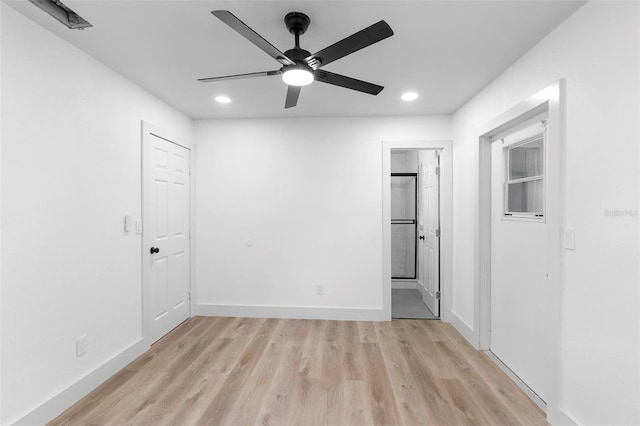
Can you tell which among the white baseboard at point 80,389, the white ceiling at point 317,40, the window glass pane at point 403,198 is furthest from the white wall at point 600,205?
the window glass pane at point 403,198

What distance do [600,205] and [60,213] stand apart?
10.7 feet

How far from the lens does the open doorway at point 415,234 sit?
12.9 feet

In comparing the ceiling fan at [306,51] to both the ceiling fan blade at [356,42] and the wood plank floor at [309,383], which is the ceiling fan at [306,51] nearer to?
the ceiling fan blade at [356,42]

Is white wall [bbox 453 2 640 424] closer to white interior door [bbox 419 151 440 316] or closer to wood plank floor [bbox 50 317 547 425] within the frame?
wood plank floor [bbox 50 317 547 425]

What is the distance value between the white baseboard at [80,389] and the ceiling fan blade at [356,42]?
2.67 m

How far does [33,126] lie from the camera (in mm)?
1872

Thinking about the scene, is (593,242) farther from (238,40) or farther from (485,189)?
(238,40)

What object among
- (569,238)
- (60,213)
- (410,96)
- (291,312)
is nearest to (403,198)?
(410,96)

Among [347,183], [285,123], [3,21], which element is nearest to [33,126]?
[3,21]

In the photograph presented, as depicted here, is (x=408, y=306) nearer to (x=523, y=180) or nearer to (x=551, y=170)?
(x=523, y=180)

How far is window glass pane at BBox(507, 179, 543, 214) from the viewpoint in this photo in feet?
7.41

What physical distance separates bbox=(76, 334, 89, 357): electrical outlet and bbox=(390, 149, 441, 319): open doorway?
3129 mm

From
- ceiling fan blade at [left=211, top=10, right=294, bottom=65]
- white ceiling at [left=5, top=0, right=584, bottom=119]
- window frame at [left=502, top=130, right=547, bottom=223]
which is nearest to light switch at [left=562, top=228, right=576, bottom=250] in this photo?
window frame at [left=502, top=130, right=547, bottom=223]

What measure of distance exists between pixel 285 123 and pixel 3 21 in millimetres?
2497
